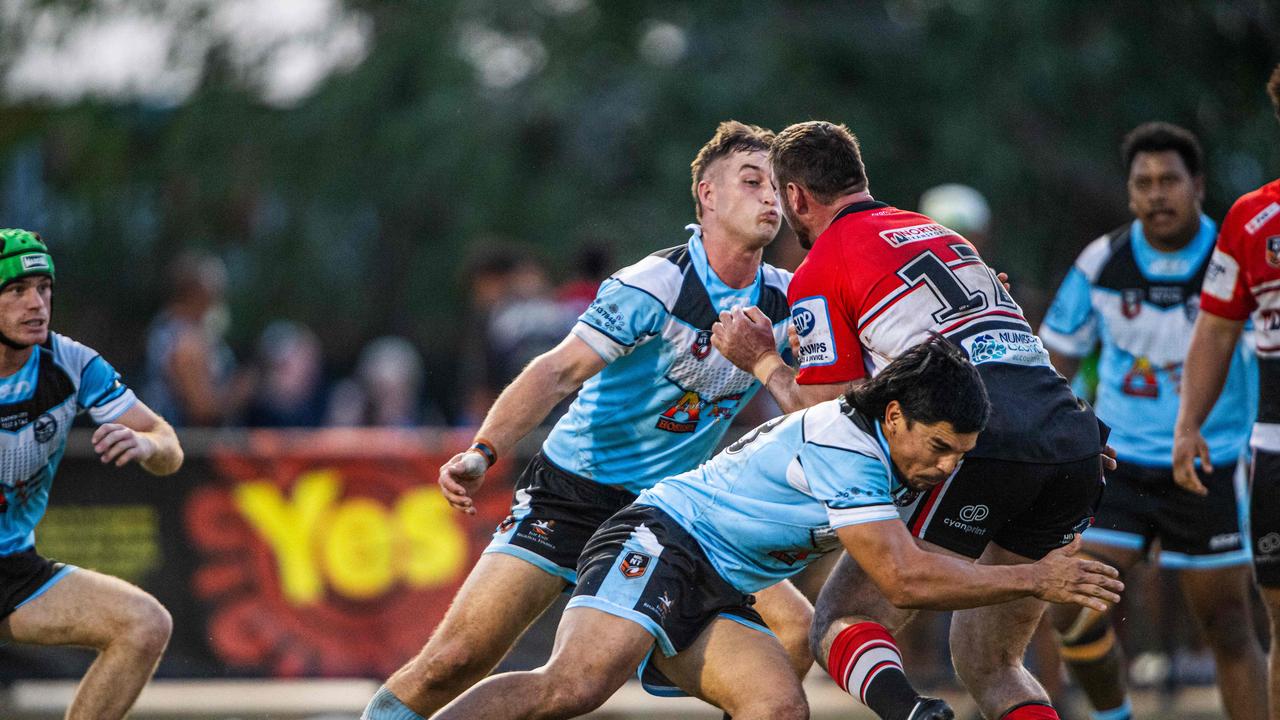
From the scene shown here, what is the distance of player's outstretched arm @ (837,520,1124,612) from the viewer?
484 centimetres

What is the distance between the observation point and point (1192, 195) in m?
7.39

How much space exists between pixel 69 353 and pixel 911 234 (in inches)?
135

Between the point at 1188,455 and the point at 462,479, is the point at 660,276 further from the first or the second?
the point at 1188,455

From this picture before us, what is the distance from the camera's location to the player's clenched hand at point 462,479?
221 inches

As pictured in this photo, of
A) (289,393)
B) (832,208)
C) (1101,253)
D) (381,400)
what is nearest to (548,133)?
(381,400)

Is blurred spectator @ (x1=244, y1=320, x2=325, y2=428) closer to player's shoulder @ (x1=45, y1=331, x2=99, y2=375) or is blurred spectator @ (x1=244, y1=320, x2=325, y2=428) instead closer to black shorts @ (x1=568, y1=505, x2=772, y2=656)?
player's shoulder @ (x1=45, y1=331, x2=99, y2=375)

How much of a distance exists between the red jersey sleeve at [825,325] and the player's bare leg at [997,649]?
854 millimetres

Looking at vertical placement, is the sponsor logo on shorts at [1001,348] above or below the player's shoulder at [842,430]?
above

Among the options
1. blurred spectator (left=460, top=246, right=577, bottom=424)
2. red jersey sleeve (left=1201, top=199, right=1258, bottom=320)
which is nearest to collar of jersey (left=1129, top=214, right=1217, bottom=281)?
red jersey sleeve (left=1201, top=199, right=1258, bottom=320)

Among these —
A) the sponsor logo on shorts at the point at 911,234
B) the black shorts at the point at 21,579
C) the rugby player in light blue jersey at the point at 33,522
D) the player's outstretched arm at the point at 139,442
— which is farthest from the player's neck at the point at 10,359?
the sponsor logo on shorts at the point at 911,234

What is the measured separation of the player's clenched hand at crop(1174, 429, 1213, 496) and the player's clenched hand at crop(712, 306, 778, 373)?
1.95m

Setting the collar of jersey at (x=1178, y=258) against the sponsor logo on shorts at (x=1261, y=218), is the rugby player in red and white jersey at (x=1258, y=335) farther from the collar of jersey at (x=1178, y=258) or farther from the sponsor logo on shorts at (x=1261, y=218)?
the collar of jersey at (x=1178, y=258)

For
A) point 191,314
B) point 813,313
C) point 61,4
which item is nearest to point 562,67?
point 61,4

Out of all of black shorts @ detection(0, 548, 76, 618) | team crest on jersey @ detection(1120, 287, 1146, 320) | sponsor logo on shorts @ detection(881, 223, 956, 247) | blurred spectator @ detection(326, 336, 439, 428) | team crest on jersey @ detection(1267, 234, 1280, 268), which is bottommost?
blurred spectator @ detection(326, 336, 439, 428)
